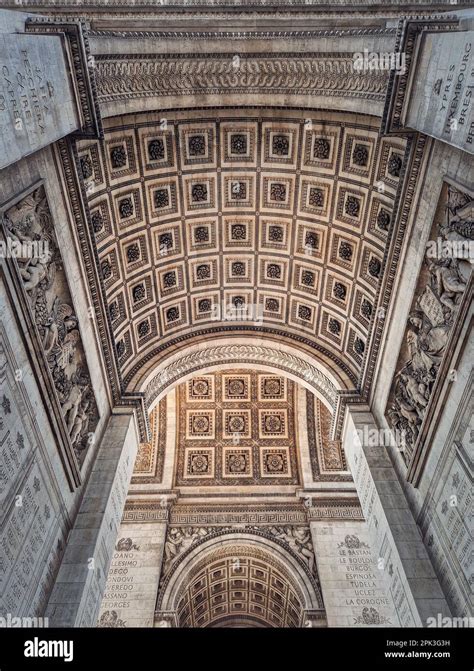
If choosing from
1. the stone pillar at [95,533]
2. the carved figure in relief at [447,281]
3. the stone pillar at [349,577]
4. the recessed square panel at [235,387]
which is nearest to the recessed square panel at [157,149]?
the stone pillar at [95,533]

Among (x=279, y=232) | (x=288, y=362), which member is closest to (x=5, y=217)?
(x=279, y=232)

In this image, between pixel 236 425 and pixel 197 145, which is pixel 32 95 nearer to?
pixel 197 145

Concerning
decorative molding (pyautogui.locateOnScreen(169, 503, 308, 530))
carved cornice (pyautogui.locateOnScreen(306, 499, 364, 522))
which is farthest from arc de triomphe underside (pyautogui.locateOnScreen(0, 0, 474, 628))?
decorative molding (pyautogui.locateOnScreen(169, 503, 308, 530))

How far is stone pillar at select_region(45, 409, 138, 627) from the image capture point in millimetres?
9172

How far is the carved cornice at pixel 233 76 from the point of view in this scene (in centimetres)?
1014

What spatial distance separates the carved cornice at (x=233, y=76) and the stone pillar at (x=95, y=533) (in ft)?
26.9

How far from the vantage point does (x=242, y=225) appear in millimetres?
14555

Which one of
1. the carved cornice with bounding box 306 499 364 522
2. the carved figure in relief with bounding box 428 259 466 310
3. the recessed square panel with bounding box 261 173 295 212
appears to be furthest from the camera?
the carved cornice with bounding box 306 499 364 522

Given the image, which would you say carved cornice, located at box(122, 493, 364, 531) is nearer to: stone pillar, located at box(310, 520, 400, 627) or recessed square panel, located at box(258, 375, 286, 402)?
stone pillar, located at box(310, 520, 400, 627)

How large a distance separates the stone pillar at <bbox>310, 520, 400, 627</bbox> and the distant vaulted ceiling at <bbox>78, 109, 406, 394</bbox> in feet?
28.1

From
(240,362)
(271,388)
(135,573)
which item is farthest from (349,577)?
(240,362)

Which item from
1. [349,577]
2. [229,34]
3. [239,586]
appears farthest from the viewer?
[239,586]

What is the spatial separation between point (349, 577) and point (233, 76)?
17324 millimetres
